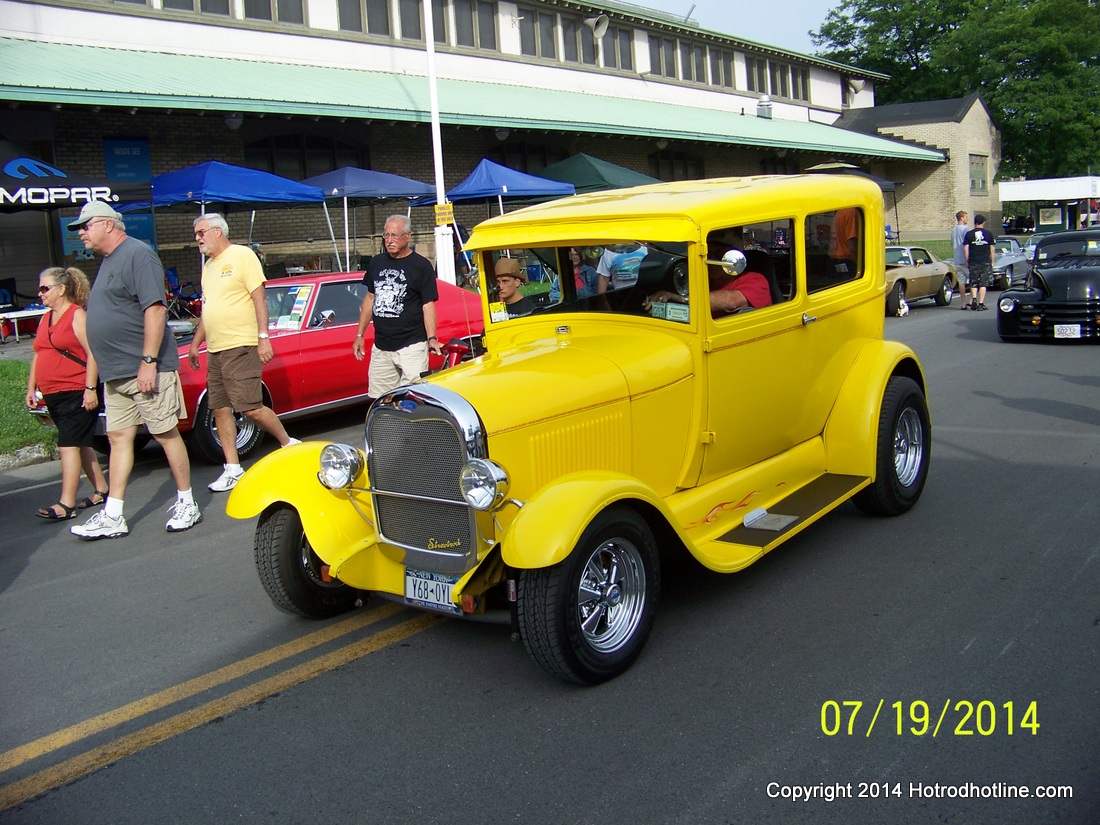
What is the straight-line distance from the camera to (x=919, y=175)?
40.8 metres

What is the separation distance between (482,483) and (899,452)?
3.32 m

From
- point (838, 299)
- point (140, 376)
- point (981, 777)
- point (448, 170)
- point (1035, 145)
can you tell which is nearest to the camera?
point (981, 777)

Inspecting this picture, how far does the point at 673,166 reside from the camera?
96.5 feet

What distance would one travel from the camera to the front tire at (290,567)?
4426mm

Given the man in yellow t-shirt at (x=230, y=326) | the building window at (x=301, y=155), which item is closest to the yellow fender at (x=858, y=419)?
the man in yellow t-shirt at (x=230, y=326)

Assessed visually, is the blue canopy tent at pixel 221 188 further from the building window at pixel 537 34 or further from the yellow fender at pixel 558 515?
the building window at pixel 537 34

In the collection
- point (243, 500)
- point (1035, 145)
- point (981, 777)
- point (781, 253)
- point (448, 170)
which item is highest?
point (1035, 145)

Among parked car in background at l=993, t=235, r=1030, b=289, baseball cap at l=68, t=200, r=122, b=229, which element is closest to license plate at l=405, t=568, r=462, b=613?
baseball cap at l=68, t=200, r=122, b=229

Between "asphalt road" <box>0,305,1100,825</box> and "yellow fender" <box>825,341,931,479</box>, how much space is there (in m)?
0.43

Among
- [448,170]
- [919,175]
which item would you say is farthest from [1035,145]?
A: [448,170]

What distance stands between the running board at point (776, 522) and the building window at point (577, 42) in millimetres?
24339

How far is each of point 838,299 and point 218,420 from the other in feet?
15.0

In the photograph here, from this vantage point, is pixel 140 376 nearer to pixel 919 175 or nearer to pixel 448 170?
pixel 448 170

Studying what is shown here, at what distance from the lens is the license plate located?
153 inches
